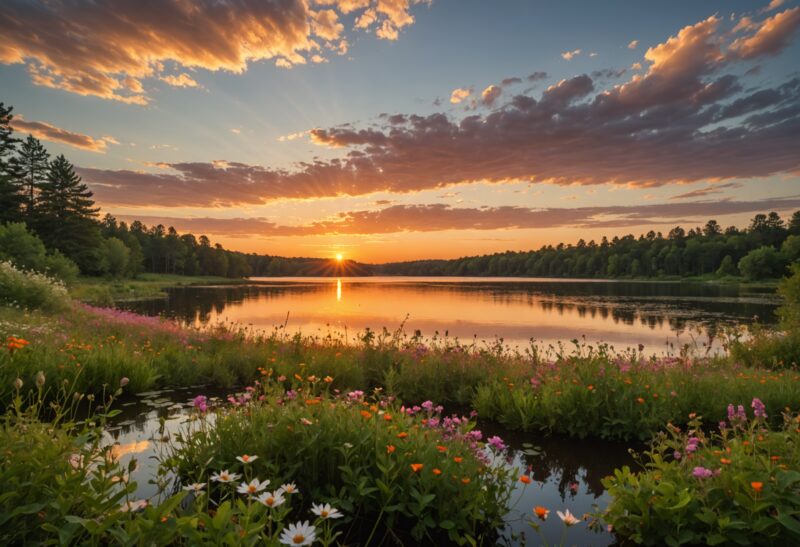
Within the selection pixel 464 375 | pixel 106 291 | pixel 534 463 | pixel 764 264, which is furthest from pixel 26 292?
pixel 764 264

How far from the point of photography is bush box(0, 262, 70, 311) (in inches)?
697

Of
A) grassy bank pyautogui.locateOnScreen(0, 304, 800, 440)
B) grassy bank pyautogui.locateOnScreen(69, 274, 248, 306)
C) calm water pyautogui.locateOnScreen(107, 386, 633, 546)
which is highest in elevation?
grassy bank pyautogui.locateOnScreen(0, 304, 800, 440)

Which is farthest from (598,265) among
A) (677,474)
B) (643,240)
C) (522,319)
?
(677,474)

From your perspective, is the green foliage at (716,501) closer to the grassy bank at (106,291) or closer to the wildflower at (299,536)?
the wildflower at (299,536)

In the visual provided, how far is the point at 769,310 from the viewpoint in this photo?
34750 mm

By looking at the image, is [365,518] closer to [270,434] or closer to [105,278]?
[270,434]

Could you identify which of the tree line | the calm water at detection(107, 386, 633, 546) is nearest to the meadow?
the calm water at detection(107, 386, 633, 546)

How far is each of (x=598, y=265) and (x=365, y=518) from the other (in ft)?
490

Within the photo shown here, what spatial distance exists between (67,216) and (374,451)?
70.1 meters

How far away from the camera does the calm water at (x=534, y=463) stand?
4285mm

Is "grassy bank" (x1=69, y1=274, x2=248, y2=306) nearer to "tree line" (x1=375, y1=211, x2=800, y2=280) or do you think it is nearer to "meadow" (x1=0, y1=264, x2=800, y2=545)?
"meadow" (x1=0, y1=264, x2=800, y2=545)

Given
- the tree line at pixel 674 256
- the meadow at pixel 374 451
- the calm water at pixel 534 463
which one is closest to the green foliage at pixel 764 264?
the tree line at pixel 674 256

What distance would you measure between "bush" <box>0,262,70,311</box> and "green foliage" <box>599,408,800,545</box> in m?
21.4

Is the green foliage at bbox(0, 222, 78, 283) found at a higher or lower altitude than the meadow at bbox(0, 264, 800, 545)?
higher
